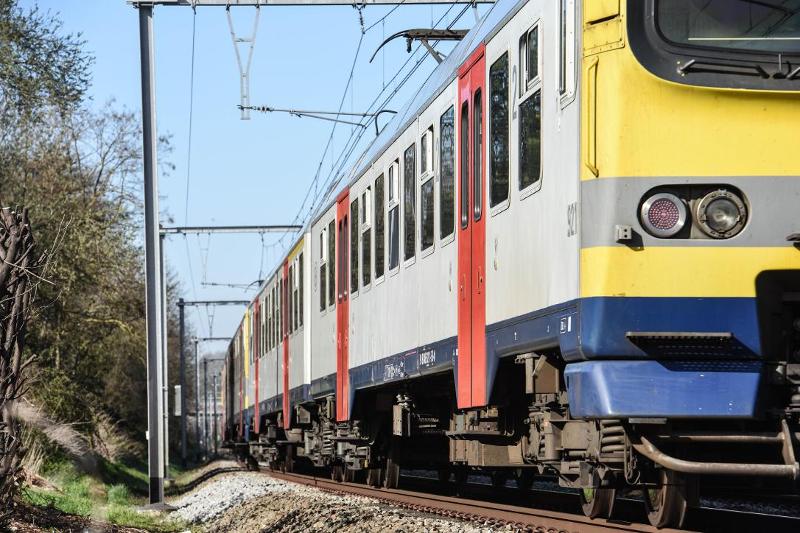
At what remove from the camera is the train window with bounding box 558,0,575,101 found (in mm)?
7062

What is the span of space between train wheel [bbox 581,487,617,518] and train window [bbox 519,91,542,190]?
2.03 m

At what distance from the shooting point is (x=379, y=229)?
13.1 m

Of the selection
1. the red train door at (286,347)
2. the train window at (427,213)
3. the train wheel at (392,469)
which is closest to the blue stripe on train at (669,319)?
the train window at (427,213)

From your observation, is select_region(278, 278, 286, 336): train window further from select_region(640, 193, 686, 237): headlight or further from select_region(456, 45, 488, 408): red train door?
select_region(640, 193, 686, 237): headlight

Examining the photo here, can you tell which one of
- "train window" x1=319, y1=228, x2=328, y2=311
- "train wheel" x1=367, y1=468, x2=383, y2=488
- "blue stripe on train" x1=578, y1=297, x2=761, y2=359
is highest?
"train window" x1=319, y1=228, x2=328, y2=311

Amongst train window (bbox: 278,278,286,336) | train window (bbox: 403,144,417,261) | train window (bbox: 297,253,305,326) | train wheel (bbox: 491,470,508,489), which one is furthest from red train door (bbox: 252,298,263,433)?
train window (bbox: 403,144,417,261)

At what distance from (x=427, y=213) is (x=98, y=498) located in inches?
226

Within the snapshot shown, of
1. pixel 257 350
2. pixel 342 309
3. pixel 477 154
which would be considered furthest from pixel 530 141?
pixel 257 350

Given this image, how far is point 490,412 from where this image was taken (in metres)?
9.37

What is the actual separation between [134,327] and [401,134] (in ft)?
76.6

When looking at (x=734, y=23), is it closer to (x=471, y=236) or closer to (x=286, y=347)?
(x=471, y=236)

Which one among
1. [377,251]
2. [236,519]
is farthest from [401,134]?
[236,519]

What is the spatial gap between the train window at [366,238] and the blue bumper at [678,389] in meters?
7.02

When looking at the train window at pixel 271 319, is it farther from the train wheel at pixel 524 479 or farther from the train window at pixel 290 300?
the train wheel at pixel 524 479
